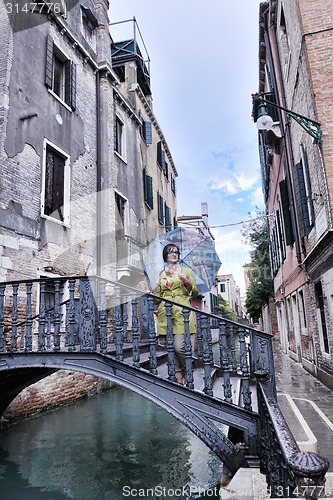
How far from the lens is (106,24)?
504 inches

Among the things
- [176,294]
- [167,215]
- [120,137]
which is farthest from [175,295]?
[167,215]

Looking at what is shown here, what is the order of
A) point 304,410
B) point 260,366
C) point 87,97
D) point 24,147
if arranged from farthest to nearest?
point 87,97
point 24,147
point 304,410
point 260,366

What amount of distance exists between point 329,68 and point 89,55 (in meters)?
7.79

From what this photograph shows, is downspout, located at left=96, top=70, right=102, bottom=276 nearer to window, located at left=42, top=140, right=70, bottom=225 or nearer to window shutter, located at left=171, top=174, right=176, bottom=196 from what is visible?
window, located at left=42, top=140, right=70, bottom=225

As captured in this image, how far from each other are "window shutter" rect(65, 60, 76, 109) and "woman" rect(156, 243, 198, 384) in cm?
730

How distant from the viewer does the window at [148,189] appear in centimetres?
1513

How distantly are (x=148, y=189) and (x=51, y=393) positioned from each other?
946cm

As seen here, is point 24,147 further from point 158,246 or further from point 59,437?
point 59,437

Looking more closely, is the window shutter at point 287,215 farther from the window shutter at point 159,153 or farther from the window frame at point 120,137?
the window shutter at point 159,153

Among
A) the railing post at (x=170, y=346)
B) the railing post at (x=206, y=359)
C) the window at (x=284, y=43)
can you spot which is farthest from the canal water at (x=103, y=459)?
the window at (x=284, y=43)

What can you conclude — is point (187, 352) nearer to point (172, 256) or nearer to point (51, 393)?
point (172, 256)

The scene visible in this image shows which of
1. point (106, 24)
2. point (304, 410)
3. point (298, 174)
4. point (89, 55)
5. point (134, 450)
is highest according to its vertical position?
point (106, 24)

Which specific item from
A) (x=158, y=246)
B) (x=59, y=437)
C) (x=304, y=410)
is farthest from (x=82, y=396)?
(x=304, y=410)

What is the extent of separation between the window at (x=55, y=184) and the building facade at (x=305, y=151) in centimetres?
508
